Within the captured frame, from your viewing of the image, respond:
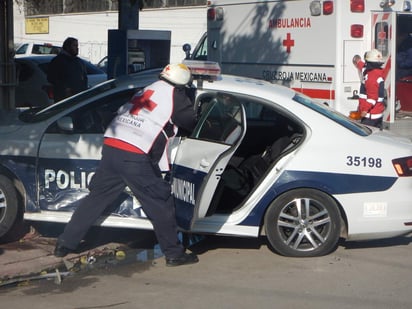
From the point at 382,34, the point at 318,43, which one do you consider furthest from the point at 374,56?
the point at 318,43

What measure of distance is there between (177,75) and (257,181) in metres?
1.30

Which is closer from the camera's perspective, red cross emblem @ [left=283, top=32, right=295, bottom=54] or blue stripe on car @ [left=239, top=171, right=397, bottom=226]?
blue stripe on car @ [left=239, top=171, right=397, bottom=226]

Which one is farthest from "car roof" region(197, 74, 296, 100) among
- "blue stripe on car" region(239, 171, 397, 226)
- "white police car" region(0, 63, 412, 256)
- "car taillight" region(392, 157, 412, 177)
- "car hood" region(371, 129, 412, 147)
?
"car taillight" region(392, 157, 412, 177)

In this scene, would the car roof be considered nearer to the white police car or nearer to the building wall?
the white police car

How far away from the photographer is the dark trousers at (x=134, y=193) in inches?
263

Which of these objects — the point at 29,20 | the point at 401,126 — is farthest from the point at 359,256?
the point at 29,20

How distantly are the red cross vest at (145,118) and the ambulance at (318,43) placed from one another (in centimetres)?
486

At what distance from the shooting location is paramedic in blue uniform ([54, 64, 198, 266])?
668 centimetres

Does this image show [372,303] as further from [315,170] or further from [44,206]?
[44,206]

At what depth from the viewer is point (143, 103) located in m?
6.75

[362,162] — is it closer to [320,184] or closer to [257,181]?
[320,184]

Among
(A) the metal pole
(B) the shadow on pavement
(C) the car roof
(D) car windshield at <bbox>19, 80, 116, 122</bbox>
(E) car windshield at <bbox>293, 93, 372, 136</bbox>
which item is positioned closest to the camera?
(C) the car roof

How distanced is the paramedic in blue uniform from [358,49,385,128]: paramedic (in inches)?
171

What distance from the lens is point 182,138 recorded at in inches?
275
